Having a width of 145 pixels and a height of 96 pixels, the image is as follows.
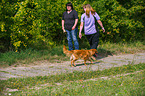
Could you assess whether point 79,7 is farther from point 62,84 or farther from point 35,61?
point 62,84

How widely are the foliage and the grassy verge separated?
3549mm

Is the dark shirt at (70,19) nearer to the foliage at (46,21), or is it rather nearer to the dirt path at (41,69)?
the dirt path at (41,69)

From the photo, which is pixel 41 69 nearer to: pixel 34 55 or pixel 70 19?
pixel 34 55

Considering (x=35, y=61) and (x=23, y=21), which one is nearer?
(x=35, y=61)

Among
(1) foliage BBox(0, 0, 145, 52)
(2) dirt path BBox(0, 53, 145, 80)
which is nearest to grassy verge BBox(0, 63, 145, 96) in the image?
(2) dirt path BBox(0, 53, 145, 80)

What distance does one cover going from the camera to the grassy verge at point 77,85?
441 cm

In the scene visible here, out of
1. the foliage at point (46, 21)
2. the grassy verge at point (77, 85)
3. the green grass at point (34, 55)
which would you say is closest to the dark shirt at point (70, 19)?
the green grass at point (34, 55)

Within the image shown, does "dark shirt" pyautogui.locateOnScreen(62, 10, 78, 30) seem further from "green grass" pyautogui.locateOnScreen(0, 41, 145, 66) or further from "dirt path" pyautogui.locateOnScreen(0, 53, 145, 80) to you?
"dirt path" pyautogui.locateOnScreen(0, 53, 145, 80)

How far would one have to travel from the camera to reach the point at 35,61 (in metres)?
8.00

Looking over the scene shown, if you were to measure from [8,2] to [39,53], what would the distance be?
7.26 feet

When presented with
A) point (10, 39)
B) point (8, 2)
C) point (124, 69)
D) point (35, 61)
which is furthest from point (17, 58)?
point (124, 69)

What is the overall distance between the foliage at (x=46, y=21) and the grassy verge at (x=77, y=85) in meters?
3.55

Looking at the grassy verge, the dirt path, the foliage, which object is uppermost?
the foliage

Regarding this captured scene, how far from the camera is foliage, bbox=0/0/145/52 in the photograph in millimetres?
8703
